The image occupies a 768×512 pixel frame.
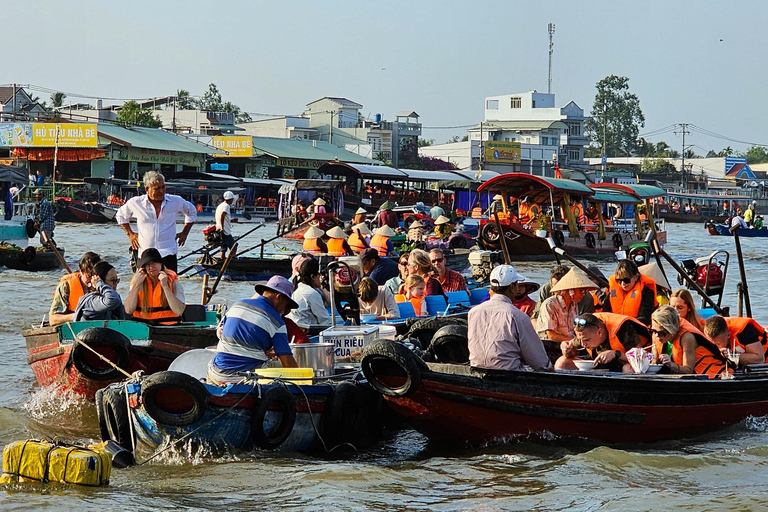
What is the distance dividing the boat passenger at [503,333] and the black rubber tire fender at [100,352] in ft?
9.40

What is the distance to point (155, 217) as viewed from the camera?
1024 cm

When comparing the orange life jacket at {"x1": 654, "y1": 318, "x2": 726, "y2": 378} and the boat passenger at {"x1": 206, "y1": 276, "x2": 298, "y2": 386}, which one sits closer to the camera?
the boat passenger at {"x1": 206, "y1": 276, "x2": 298, "y2": 386}

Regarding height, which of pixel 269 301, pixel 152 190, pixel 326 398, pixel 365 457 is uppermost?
pixel 152 190

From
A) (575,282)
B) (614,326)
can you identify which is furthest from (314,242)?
(614,326)

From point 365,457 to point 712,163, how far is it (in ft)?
287

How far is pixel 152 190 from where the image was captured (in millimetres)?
10211

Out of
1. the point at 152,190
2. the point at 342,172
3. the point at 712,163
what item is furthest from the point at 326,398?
the point at 712,163

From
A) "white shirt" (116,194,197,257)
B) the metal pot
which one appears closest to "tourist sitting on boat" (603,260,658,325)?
the metal pot

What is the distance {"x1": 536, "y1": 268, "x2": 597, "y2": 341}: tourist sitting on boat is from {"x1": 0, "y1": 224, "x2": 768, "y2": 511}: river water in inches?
50.0

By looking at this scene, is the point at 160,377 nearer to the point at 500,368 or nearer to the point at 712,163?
the point at 500,368

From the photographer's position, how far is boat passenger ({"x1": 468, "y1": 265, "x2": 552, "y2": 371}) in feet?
24.1

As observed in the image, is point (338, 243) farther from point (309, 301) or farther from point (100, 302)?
point (100, 302)

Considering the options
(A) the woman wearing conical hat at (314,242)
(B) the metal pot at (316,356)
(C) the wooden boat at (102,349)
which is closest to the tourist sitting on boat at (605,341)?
(B) the metal pot at (316,356)

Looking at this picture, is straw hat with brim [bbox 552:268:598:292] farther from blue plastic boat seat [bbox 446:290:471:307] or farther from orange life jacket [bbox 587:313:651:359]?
blue plastic boat seat [bbox 446:290:471:307]
